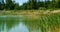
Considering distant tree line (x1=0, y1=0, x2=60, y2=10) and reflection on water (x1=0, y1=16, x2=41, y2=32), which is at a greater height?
reflection on water (x1=0, y1=16, x2=41, y2=32)

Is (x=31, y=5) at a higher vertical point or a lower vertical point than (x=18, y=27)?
lower

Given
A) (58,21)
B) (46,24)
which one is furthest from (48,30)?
(58,21)

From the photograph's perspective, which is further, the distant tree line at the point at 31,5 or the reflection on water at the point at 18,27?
the distant tree line at the point at 31,5

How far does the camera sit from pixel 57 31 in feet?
29.5

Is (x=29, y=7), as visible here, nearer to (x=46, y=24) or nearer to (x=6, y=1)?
(x=6, y=1)

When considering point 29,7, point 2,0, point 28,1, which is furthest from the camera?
point 2,0

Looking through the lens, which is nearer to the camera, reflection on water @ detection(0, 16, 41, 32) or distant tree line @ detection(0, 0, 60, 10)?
reflection on water @ detection(0, 16, 41, 32)

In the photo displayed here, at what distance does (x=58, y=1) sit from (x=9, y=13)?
37.3 ft

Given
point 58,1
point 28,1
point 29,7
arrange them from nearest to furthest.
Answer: point 58,1, point 29,7, point 28,1

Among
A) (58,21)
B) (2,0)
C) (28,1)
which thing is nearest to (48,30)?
(58,21)

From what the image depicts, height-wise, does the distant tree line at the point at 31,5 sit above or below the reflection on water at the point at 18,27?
below

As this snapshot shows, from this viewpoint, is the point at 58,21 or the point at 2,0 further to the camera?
the point at 2,0

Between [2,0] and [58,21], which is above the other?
[58,21]

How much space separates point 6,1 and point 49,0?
1227cm
